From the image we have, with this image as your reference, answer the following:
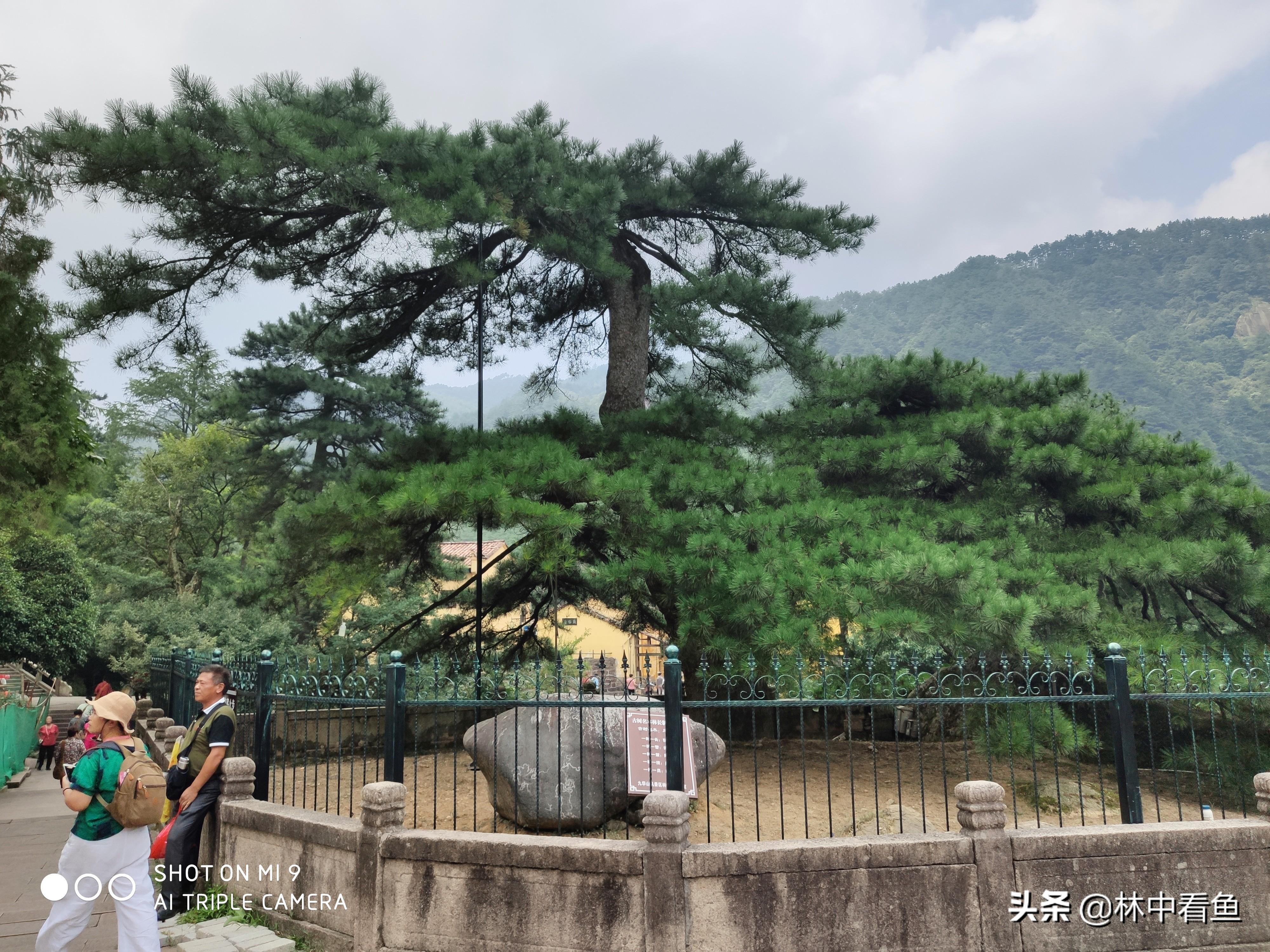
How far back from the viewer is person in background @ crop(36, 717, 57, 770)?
18.2 meters

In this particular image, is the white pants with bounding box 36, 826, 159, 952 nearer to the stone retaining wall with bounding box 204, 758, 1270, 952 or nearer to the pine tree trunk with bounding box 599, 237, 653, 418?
the stone retaining wall with bounding box 204, 758, 1270, 952

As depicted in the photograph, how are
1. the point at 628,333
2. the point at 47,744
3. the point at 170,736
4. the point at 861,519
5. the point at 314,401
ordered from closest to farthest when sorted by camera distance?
the point at 170,736
the point at 861,519
the point at 628,333
the point at 47,744
the point at 314,401

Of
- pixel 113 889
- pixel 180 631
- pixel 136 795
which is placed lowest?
pixel 113 889

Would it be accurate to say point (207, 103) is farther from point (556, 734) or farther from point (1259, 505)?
point (1259, 505)

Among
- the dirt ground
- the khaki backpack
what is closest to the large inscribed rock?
the dirt ground

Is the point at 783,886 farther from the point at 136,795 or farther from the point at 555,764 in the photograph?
the point at 136,795

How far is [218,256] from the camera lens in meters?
9.99

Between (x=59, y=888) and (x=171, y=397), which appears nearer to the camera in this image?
(x=59, y=888)

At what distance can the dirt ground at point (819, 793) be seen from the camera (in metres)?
6.42

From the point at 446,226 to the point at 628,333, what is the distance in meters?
4.07

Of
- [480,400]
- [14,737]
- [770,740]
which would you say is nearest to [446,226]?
[480,400]

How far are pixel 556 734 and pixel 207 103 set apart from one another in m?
7.02

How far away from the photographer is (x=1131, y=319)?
308 ft

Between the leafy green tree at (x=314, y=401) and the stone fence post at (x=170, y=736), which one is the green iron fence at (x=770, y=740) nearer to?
the stone fence post at (x=170, y=736)
